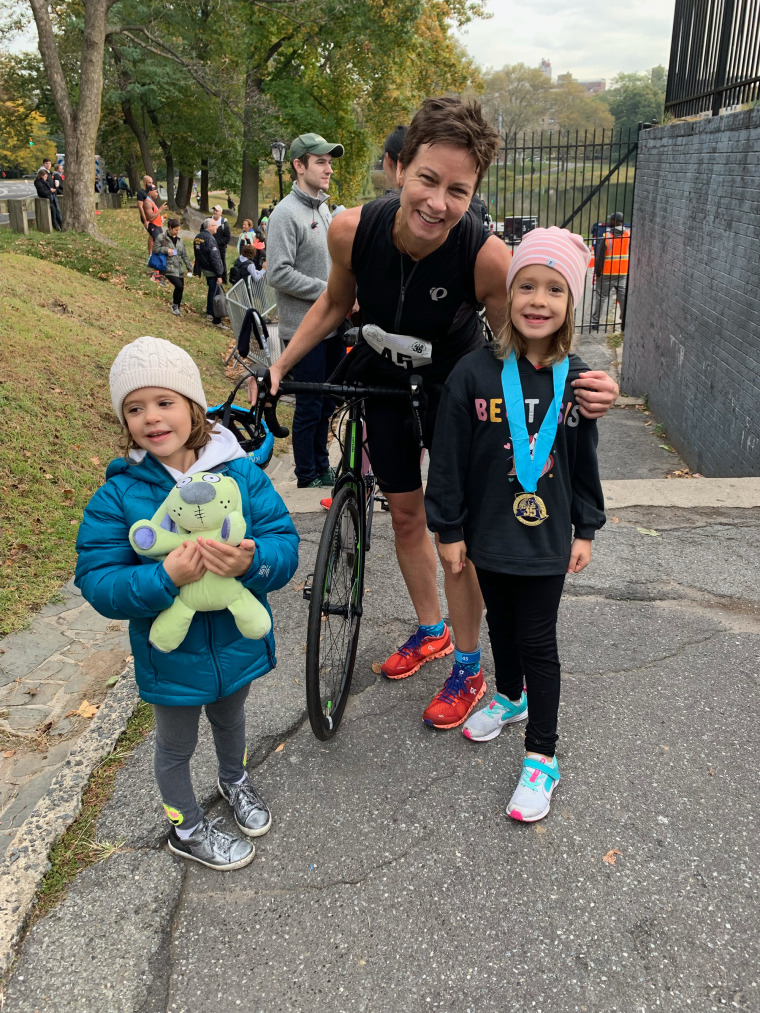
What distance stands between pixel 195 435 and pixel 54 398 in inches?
207

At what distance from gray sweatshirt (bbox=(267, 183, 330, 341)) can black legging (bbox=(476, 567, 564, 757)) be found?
335 cm

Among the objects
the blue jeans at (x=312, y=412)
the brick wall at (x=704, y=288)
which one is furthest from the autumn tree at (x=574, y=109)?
the blue jeans at (x=312, y=412)

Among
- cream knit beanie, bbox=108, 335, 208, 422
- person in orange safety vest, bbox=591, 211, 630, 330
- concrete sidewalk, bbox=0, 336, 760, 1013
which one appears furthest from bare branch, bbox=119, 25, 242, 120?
cream knit beanie, bbox=108, 335, 208, 422

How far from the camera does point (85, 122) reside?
16.7 m

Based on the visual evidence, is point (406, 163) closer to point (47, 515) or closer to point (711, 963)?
point (711, 963)

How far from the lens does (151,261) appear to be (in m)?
14.4

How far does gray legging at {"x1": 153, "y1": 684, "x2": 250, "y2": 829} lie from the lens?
2.27 metres

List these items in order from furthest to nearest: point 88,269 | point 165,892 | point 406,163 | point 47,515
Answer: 1. point 88,269
2. point 47,515
3. point 406,163
4. point 165,892

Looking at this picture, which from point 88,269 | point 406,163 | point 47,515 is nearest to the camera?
point 406,163

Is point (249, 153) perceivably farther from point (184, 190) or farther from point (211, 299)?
point (211, 299)

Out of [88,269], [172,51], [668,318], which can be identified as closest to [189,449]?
[668,318]

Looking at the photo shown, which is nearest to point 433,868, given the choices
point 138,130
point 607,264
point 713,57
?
point 713,57

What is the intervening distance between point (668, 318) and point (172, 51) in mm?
16736

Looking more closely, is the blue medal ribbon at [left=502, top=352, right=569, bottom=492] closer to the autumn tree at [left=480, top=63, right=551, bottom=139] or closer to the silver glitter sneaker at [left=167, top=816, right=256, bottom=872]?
the silver glitter sneaker at [left=167, top=816, right=256, bottom=872]
